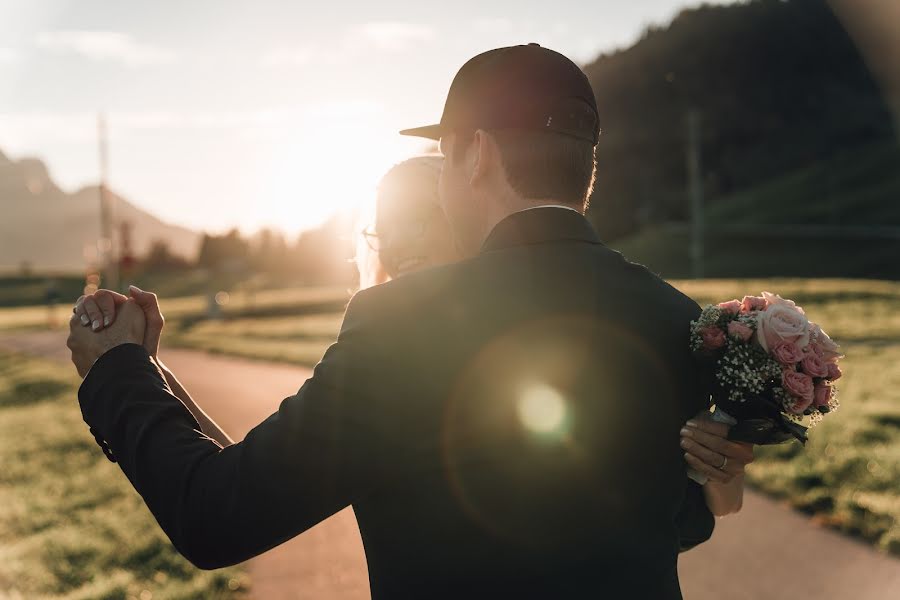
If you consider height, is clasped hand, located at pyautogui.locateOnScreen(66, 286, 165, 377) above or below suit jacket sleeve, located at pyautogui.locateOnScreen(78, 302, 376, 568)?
above

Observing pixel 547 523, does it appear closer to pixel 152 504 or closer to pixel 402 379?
pixel 402 379

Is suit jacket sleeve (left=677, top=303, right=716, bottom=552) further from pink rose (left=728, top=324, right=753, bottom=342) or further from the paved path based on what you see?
the paved path

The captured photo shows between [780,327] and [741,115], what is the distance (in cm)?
8085

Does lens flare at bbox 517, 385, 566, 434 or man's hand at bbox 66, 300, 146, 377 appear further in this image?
man's hand at bbox 66, 300, 146, 377

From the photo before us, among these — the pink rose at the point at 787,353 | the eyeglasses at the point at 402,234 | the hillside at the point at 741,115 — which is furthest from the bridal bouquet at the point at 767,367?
the hillside at the point at 741,115

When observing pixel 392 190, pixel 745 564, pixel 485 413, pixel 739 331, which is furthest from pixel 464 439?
pixel 745 564

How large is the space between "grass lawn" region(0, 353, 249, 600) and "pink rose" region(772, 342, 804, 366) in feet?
13.2

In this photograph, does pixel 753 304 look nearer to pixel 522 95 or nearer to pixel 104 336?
pixel 522 95

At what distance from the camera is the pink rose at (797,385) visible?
185 centimetres

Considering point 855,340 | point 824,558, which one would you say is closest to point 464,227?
point 824,558

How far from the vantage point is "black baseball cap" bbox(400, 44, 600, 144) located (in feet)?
5.13

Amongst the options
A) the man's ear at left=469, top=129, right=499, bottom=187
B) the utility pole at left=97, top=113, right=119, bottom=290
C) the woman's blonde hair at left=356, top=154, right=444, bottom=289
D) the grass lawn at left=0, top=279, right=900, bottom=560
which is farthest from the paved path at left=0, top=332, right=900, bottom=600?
the utility pole at left=97, top=113, right=119, bottom=290

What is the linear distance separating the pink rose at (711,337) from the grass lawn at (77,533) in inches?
161

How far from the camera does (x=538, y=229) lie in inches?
60.7
